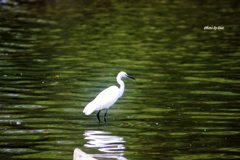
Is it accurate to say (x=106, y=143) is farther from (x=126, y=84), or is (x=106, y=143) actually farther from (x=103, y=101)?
(x=126, y=84)

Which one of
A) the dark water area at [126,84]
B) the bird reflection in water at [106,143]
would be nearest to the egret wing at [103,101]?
the dark water area at [126,84]

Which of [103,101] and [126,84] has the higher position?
[126,84]

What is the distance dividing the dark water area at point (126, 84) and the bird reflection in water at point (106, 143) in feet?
0.08

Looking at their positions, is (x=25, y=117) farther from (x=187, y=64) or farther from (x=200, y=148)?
(x=187, y=64)

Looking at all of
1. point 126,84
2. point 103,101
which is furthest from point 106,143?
point 126,84

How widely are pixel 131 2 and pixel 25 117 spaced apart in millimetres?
42226

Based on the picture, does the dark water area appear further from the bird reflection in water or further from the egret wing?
the egret wing

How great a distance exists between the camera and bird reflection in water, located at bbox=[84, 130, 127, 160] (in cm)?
1552

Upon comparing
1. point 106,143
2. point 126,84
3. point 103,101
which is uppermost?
point 126,84

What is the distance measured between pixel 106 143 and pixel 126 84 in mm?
9286

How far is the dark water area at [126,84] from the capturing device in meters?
16.8

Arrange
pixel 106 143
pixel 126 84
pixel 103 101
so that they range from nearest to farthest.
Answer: pixel 106 143 → pixel 103 101 → pixel 126 84

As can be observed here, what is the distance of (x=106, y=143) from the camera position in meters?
16.7

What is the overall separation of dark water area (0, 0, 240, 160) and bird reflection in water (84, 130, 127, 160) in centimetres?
2
